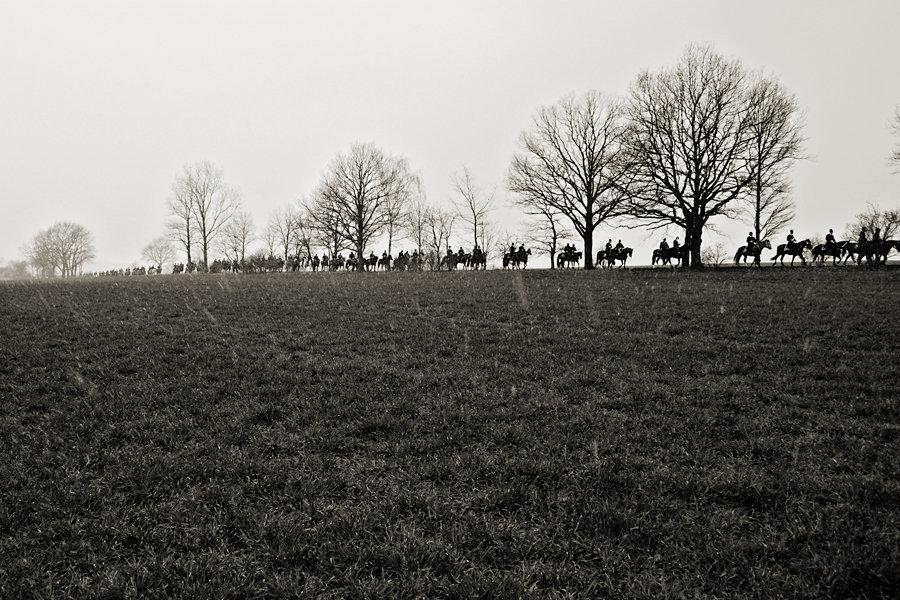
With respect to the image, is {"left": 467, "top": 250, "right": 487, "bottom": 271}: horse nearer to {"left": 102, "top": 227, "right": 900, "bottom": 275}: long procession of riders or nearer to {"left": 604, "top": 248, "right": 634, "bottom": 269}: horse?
{"left": 102, "top": 227, "right": 900, "bottom": 275}: long procession of riders

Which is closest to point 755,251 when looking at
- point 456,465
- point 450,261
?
point 450,261

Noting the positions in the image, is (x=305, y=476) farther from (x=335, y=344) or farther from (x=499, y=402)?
(x=335, y=344)

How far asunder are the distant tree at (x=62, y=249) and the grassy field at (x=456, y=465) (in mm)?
126212

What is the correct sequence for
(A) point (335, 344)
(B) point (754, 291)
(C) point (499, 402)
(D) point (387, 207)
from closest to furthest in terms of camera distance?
(C) point (499, 402)
(A) point (335, 344)
(B) point (754, 291)
(D) point (387, 207)

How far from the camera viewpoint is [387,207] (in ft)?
188

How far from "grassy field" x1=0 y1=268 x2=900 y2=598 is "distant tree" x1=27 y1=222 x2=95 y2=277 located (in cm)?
12621

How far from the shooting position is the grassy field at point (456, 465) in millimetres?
3617

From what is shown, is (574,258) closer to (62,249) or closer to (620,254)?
(620,254)

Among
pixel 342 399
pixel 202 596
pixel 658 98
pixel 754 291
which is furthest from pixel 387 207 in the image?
pixel 202 596

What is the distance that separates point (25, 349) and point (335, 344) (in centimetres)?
703

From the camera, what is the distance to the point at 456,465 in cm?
531

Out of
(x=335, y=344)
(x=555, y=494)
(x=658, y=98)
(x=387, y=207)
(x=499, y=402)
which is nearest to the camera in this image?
(x=555, y=494)

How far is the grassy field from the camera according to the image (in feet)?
11.9

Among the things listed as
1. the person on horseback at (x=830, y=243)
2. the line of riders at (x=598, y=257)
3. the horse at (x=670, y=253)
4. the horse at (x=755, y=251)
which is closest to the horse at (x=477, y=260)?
the line of riders at (x=598, y=257)
